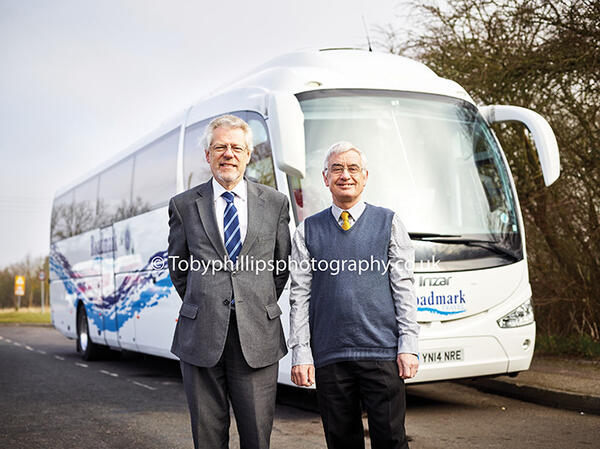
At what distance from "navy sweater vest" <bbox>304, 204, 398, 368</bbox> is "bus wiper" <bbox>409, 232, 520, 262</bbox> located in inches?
140

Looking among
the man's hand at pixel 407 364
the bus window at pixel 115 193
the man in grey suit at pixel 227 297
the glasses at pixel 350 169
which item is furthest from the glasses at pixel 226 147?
the bus window at pixel 115 193

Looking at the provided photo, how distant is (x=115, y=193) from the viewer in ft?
43.2

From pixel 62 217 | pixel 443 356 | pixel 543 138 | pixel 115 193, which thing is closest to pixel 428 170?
pixel 543 138

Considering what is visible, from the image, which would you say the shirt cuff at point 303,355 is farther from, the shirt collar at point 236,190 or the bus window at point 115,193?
the bus window at point 115,193

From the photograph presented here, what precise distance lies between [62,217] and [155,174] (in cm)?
701

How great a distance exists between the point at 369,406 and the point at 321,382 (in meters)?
0.26

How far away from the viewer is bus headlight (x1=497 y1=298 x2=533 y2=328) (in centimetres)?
749

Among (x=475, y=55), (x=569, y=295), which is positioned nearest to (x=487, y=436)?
(x=569, y=295)

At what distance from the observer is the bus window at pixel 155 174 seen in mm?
10453

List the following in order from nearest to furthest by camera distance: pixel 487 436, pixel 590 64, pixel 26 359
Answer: pixel 487 436, pixel 590 64, pixel 26 359

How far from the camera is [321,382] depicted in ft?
12.3

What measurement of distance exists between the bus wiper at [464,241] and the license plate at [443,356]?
1017 mm

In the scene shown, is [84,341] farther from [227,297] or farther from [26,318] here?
[26,318]

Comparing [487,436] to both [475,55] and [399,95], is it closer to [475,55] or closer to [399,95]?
[399,95]
